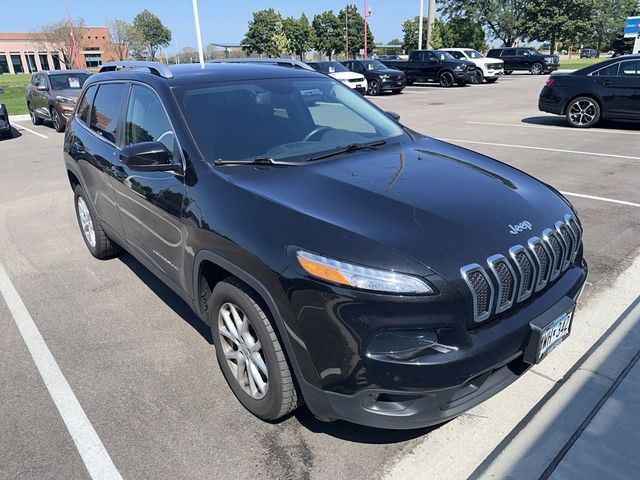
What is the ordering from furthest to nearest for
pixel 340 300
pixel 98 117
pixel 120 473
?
pixel 98 117, pixel 120 473, pixel 340 300

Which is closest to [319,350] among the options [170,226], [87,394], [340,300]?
[340,300]

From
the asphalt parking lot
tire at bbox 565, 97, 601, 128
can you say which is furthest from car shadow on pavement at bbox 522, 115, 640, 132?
the asphalt parking lot

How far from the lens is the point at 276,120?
330 cm

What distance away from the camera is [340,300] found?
2.03m

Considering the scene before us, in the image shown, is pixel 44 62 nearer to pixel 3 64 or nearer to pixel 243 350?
pixel 3 64

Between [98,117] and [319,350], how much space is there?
3.36 meters

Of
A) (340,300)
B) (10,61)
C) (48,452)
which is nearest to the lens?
(340,300)

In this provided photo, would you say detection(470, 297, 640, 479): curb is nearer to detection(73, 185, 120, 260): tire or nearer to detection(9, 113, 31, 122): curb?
detection(73, 185, 120, 260): tire

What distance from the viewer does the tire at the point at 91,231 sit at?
4793mm

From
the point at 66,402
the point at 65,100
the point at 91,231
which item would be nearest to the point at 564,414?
the point at 66,402

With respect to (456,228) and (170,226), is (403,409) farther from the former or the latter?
(170,226)

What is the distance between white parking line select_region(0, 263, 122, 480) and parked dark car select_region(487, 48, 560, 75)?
3708cm

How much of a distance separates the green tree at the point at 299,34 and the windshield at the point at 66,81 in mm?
67106

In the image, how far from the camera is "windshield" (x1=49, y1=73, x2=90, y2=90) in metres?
14.2
